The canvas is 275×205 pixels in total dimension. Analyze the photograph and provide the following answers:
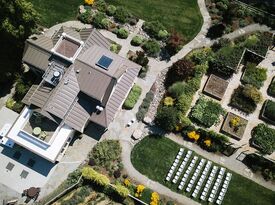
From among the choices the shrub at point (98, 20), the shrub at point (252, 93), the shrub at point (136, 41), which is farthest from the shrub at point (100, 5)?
the shrub at point (252, 93)

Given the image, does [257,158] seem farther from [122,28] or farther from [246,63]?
[122,28]

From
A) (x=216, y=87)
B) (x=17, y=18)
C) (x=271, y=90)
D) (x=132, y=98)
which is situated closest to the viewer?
(x=17, y=18)

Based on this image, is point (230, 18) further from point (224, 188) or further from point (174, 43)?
point (224, 188)

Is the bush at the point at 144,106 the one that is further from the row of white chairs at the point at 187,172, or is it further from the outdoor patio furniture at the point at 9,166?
the outdoor patio furniture at the point at 9,166

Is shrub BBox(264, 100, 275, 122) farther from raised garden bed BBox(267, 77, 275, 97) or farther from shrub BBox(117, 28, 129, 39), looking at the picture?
shrub BBox(117, 28, 129, 39)

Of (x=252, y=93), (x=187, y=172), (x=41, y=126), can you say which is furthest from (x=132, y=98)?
(x=252, y=93)
